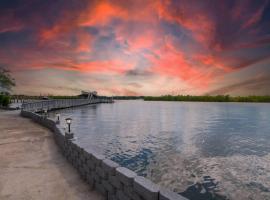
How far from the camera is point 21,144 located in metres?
12.1

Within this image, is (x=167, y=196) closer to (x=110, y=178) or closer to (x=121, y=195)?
(x=121, y=195)

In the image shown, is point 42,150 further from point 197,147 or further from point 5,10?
point 5,10

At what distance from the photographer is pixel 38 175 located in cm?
760

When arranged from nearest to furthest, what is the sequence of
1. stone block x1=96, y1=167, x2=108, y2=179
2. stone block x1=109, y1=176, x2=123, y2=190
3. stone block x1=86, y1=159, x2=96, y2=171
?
stone block x1=109, y1=176, x2=123, y2=190
stone block x1=96, y1=167, x2=108, y2=179
stone block x1=86, y1=159, x2=96, y2=171

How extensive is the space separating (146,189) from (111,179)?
1.71m

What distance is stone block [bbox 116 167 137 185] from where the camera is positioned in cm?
504

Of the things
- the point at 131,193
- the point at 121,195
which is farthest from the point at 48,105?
the point at 131,193

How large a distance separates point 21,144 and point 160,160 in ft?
29.9

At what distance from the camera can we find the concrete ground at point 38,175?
623cm

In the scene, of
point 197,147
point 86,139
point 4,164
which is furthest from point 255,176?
point 86,139

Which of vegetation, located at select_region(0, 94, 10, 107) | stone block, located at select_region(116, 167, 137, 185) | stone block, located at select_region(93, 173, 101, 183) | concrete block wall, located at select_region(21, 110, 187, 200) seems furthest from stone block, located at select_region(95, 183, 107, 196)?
vegetation, located at select_region(0, 94, 10, 107)

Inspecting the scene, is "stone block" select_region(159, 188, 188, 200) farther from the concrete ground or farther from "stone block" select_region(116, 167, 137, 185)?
the concrete ground

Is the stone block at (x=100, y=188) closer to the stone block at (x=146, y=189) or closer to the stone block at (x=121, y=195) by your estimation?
the stone block at (x=121, y=195)

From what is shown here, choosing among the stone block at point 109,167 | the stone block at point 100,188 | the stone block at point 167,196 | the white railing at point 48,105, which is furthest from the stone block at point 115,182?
the white railing at point 48,105
